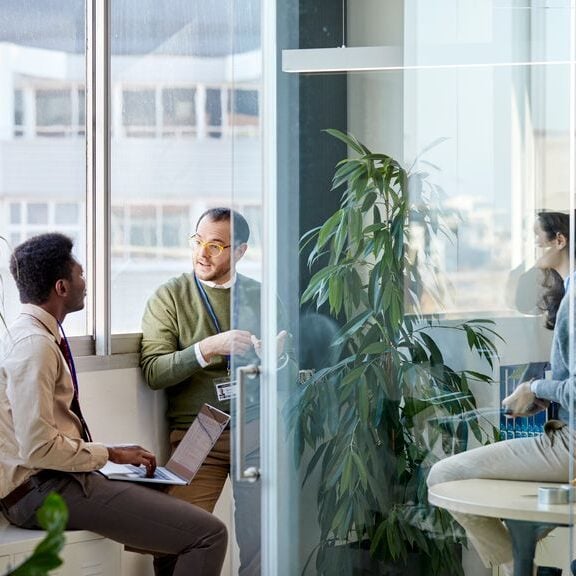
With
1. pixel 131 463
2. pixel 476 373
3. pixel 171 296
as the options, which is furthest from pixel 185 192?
pixel 476 373

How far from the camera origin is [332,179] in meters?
2.67

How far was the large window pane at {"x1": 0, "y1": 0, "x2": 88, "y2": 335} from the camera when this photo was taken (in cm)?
359

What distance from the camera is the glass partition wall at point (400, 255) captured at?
249cm

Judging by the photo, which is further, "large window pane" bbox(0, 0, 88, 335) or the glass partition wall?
"large window pane" bbox(0, 0, 88, 335)

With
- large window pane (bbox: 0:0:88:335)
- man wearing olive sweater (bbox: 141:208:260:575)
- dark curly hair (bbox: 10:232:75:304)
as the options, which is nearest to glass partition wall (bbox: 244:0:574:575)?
dark curly hair (bbox: 10:232:75:304)

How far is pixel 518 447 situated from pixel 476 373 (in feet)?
0.64

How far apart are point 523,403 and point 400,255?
17.6 inches

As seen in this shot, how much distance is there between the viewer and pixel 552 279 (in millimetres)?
2459

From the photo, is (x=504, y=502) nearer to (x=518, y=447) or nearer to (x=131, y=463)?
(x=518, y=447)

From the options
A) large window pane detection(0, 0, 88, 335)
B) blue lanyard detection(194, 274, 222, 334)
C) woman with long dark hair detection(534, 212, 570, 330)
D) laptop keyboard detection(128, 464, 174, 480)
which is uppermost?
large window pane detection(0, 0, 88, 335)

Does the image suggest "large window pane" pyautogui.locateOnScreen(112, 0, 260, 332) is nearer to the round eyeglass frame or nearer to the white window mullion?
the white window mullion

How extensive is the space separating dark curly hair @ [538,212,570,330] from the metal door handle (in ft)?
2.41

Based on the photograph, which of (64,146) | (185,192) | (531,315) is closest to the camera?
(531,315)

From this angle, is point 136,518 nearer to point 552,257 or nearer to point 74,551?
point 74,551
